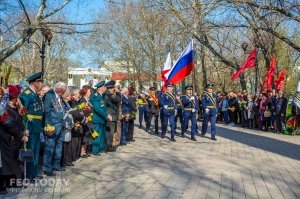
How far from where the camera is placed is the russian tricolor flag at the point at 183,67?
13.7 meters

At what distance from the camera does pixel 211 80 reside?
47.6 meters

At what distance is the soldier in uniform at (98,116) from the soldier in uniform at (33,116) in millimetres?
2887

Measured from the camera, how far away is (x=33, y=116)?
7.23 m

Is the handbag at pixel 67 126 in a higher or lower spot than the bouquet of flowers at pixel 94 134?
higher

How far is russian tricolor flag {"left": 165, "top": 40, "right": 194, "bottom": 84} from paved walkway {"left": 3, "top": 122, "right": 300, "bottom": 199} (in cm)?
267

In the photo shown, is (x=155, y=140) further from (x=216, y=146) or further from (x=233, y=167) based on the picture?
(x=233, y=167)

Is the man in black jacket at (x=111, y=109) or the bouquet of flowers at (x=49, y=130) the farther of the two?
the man in black jacket at (x=111, y=109)

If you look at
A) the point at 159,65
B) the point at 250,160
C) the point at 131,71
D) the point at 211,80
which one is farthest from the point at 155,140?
the point at 211,80

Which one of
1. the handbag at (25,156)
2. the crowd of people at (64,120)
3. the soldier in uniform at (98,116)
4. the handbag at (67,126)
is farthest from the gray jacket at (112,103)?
the handbag at (25,156)

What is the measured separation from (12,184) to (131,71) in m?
35.3

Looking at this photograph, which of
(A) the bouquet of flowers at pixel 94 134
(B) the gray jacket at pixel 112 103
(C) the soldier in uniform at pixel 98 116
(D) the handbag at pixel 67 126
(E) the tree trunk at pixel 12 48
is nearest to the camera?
(D) the handbag at pixel 67 126

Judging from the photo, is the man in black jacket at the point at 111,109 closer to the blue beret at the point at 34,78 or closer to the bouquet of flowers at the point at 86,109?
the bouquet of flowers at the point at 86,109

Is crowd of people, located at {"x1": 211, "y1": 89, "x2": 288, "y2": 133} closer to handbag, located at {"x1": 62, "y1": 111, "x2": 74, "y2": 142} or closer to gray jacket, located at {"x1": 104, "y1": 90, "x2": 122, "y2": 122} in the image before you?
gray jacket, located at {"x1": 104, "y1": 90, "x2": 122, "y2": 122}

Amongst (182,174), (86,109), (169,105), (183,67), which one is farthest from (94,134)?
(183,67)
